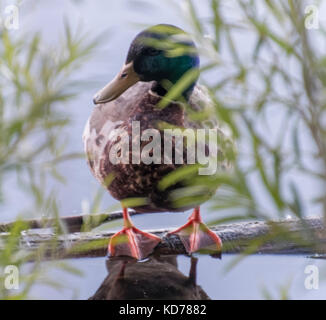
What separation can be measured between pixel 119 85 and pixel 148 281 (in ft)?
1.10

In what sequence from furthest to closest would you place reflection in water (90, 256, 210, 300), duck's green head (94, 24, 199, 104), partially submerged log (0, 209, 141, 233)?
duck's green head (94, 24, 199, 104) < reflection in water (90, 256, 210, 300) < partially submerged log (0, 209, 141, 233)

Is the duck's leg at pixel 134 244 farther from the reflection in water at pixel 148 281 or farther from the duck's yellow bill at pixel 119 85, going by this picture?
the duck's yellow bill at pixel 119 85

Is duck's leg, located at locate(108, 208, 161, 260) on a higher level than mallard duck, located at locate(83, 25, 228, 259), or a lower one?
lower

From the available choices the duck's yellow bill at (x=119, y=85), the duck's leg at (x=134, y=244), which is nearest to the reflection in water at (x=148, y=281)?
the duck's leg at (x=134, y=244)

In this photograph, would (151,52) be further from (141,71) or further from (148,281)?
(148,281)

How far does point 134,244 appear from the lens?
3.47 feet

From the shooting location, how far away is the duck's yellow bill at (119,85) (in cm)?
100

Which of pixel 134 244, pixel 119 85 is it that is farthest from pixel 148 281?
pixel 119 85

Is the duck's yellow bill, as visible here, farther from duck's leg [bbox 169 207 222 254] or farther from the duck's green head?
duck's leg [bbox 169 207 222 254]

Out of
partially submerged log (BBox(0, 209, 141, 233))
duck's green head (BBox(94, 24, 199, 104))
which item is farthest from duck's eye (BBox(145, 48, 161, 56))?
partially submerged log (BBox(0, 209, 141, 233))

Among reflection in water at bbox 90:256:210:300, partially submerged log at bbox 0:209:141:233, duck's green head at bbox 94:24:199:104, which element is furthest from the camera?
duck's green head at bbox 94:24:199:104

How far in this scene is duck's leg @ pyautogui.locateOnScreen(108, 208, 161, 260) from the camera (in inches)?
40.5

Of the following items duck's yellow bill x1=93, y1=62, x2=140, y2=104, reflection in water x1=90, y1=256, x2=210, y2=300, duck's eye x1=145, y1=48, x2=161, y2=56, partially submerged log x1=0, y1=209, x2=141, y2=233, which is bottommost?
reflection in water x1=90, y1=256, x2=210, y2=300
